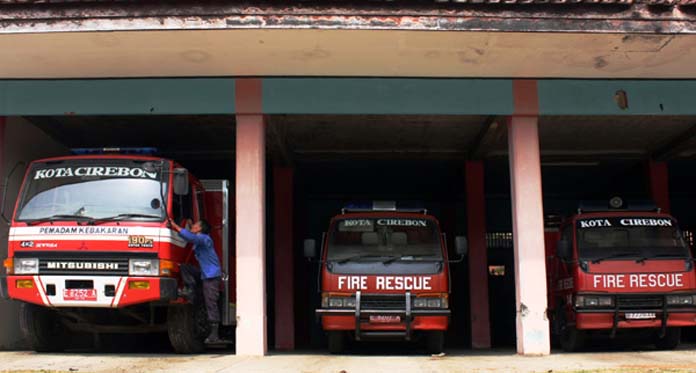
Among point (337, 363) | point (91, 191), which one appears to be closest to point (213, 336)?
point (337, 363)

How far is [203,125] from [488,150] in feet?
18.7

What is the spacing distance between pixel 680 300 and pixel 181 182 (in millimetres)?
7201

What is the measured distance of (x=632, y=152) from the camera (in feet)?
53.3

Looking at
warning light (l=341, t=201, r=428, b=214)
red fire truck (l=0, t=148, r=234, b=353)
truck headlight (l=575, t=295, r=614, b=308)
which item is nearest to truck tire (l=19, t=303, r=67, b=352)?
red fire truck (l=0, t=148, r=234, b=353)

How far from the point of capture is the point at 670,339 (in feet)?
38.3

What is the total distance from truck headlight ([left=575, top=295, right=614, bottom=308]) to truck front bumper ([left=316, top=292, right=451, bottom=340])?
2.14 meters

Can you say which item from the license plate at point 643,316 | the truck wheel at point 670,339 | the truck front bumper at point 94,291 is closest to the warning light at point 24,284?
the truck front bumper at point 94,291

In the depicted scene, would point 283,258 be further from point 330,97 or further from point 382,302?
point 382,302

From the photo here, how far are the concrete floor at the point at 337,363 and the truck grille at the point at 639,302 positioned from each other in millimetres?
915

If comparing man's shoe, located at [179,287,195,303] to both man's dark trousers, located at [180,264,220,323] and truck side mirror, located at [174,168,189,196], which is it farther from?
truck side mirror, located at [174,168,189,196]

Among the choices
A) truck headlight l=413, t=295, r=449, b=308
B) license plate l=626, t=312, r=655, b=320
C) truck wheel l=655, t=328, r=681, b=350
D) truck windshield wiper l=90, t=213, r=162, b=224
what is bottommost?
truck wheel l=655, t=328, r=681, b=350

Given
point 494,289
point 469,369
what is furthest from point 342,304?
point 494,289

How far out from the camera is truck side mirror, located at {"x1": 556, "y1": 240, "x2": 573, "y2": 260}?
11867mm

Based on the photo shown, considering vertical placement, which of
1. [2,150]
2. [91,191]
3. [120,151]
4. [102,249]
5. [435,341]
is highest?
[2,150]
